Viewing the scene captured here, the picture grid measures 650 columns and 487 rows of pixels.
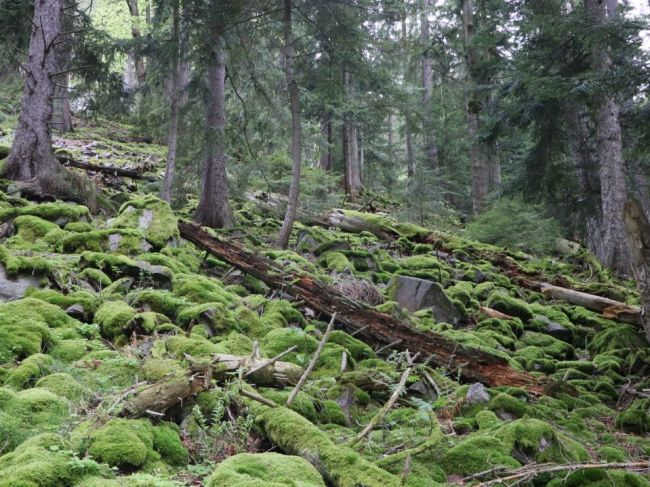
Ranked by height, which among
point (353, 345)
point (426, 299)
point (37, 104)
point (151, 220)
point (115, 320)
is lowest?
point (353, 345)

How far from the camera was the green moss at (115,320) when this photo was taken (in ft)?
17.4

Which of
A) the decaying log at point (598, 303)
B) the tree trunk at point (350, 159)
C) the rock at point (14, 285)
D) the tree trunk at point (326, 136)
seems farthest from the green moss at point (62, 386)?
the tree trunk at point (326, 136)

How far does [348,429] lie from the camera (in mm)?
4426

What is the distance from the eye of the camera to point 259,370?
460cm

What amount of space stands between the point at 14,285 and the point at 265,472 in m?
4.12

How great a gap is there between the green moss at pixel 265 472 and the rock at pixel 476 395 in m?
2.62

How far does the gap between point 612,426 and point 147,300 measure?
17.0 ft

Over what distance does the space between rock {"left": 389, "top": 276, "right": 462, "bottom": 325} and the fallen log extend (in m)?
9.62

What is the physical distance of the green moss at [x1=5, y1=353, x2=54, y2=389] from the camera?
12.8ft

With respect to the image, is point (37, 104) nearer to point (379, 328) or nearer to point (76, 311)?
point (76, 311)

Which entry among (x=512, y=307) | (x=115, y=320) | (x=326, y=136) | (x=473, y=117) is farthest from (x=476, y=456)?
(x=326, y=136)

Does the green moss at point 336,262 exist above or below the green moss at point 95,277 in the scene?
below

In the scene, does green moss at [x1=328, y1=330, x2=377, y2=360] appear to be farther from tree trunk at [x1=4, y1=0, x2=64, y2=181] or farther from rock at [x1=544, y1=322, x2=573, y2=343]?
tree trunk at [x1=4, y1=0, x2=64, y2=181]

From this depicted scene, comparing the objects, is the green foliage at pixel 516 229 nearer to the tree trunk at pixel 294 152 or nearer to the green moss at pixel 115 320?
the tree trunk at pixel 294 152
